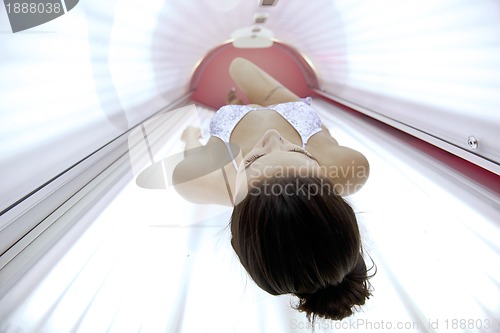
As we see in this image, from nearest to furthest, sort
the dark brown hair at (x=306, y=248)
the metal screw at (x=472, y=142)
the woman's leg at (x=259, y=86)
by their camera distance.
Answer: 1. the dark brown hair at (x=306, y=248)
2. the metal screw at (x=472, y=142)
3. the woman's leg at (x=259, y=86)

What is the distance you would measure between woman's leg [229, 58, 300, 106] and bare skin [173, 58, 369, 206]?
2 cm

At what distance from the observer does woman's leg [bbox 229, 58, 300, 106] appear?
7.06 feet

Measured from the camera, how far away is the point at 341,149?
1.52m

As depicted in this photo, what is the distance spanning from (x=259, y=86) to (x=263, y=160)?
46.5 inches

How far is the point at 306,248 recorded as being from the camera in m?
0.88

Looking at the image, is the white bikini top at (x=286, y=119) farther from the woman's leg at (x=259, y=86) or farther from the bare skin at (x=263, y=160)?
the woman's leg at (x=259, y=86)

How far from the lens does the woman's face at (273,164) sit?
1074 mm

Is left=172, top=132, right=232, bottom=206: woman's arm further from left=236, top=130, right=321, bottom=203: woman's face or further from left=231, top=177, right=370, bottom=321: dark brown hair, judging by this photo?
left=231, top=177, right=370, bottom=321: dark brown hair

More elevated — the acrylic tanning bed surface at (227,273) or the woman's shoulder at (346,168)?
the woman's shoulder at (346,168)

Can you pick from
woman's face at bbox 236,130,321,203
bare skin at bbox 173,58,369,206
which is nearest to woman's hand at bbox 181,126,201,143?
bare skin at bbox 173,58,369,206

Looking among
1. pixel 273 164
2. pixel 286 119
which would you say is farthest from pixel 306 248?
pixel 286 119

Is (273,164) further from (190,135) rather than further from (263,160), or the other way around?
(190,135)

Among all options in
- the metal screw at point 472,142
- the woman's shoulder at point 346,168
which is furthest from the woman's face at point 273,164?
the metal screw at point 472,142

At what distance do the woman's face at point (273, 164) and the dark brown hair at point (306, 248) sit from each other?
8 cm
